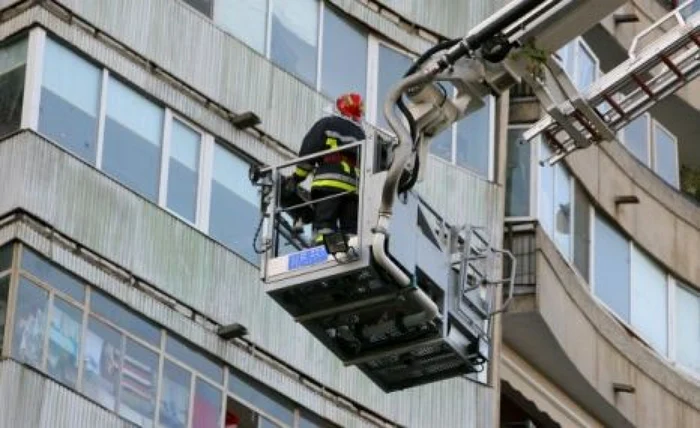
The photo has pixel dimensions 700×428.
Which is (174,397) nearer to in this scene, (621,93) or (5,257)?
(5,257)

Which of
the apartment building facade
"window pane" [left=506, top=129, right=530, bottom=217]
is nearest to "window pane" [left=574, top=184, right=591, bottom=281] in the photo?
the apartment building facade

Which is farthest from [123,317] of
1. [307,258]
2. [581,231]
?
[581,231]

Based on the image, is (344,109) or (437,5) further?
(437,5)

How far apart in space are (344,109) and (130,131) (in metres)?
5.94

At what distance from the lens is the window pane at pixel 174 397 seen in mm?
31031

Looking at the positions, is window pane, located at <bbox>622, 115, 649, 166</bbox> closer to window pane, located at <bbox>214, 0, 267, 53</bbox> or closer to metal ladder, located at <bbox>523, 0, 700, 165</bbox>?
window pane, located at <bbox>214, 0, 267, 53</bbox>

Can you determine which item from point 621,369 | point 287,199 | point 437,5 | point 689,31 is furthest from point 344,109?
point 621,369

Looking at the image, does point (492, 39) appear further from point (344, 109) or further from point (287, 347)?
point (287, 347)

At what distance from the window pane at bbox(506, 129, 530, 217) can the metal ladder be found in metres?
10.4

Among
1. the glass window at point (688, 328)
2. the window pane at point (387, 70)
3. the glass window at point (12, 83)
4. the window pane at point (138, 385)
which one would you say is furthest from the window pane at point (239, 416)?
the glass window at point (688, 328)

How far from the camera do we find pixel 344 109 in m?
26.5

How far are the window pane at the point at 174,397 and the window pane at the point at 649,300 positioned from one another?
12384 mm

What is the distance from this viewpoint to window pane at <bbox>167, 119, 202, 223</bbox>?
3225cm

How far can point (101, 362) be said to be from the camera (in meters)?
30.3
